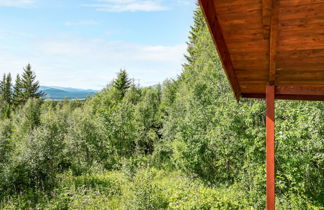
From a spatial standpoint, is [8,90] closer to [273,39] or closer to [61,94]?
[273,39]

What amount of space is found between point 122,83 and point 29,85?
51.3 ft

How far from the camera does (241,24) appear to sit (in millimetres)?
1373

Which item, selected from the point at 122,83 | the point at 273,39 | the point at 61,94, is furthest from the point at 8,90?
the point at 61,94

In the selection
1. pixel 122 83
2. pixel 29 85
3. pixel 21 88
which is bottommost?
pixel 122 83

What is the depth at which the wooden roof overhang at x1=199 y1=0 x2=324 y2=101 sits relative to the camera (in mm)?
1186

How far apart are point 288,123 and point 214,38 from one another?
4.91 m

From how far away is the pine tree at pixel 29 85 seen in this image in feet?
89.8

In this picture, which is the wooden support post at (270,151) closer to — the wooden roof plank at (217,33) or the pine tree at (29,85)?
the wooden roof plank at (217,33)

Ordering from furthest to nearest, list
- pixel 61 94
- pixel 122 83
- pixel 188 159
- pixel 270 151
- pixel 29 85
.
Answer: pixel 61 94 → pixel 29 85 → pixel 122 83 → pixel 188 159 → pixel 270 151

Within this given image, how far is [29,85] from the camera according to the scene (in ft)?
91.0

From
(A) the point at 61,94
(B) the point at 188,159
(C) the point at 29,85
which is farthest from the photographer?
(A) the point at 61,94

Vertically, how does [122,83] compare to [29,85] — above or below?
below

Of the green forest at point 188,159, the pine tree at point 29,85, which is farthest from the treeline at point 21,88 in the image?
the green forest at point 188,159

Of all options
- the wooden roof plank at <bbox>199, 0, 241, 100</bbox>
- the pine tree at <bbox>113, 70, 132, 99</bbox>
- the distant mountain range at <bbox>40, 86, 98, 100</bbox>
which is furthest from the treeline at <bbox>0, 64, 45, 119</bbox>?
the wooden roof plank at <bbox>199, 0, 241, 100</bbox>
